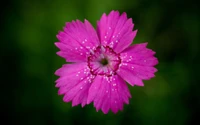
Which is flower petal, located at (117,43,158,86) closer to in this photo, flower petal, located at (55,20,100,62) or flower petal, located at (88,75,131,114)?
flower petal, located at (88,75,131,114)

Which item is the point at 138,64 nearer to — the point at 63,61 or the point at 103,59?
A: the point at 103,59

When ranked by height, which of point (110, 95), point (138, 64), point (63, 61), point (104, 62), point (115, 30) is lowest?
point (110, 95)

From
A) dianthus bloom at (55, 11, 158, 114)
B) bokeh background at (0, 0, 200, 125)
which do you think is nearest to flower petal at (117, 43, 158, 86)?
dianthus bloom at (55, 11, 158, 114)

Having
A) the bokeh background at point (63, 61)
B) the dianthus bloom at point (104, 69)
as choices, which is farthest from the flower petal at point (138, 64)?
the bokeh background at point (63, 61)

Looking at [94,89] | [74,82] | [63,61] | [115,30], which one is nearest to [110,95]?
[94,89]

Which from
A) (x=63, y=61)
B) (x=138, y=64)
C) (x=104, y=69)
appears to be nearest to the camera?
(x=138, y=64)

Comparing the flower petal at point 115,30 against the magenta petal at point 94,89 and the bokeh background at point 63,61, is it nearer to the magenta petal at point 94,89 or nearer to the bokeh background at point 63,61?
the magenta petal at point 94,89

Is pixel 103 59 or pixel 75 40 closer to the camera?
pixel 75 40
